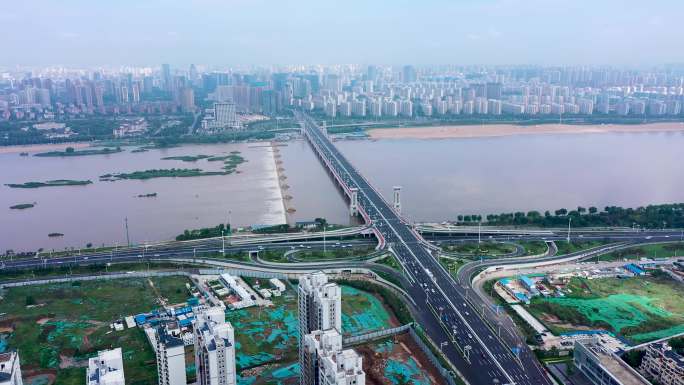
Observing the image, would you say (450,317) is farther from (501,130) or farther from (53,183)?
(501,130)

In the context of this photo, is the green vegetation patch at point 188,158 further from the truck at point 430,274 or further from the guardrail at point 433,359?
the guardrail at point 433,359

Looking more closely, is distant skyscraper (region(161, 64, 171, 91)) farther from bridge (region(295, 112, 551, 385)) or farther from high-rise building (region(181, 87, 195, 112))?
bridge (region(295, 112, 551, 385))

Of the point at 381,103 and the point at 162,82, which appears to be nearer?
the point at 381,103

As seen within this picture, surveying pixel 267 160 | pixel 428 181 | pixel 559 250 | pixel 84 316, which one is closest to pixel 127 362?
pixel 84 316

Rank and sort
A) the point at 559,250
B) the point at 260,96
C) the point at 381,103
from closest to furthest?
the point at 559,250 → the point at 381,103 → the point at 260,96

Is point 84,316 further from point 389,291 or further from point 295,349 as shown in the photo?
point 389,291

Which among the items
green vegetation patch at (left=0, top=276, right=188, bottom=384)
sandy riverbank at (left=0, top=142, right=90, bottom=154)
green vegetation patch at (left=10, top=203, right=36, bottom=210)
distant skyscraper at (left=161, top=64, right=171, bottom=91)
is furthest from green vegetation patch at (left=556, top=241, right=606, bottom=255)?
distant skyscraper at (left=161, top=64, right=171, bottom=91)
